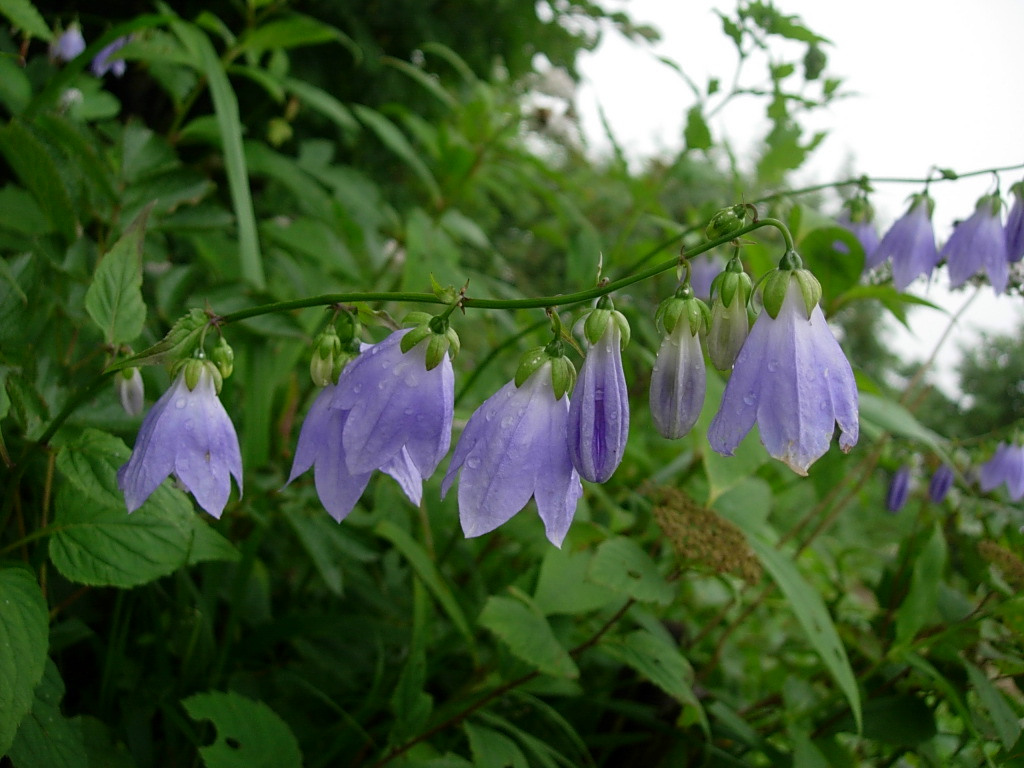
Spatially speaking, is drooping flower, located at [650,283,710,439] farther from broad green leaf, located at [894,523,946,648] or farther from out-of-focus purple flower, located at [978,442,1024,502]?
out-of-focus purple flower, located at [978,442,1024,502]

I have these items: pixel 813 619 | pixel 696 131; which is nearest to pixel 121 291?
pixel 813 619

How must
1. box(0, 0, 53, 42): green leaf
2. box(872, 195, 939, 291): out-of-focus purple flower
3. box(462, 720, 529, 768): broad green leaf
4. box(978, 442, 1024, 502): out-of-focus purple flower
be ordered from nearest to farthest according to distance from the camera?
box(462, 720, 529, 768): broad green leaf
box(0, 0, 53, 42): green leaf
box(872, 195, 939, 291): out-of-focus purple flower
box(978, 442, 1024, 502): out-of-focus purple flower

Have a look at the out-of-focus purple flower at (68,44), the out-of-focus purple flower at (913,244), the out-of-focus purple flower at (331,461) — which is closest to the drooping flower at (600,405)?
the out-of-focus purple flower at (331,461)

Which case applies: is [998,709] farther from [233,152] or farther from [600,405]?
[233,152]

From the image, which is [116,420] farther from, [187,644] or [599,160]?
[599,160]

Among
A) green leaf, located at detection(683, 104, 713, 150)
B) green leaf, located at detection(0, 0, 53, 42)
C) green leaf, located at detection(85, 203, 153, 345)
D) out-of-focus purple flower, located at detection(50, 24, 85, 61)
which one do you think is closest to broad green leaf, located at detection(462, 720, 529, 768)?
green leaf, located at detection(85, 203, 153, 345)

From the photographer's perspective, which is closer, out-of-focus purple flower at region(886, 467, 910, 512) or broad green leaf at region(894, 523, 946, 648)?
broad green leaf at region(894, 523, 946, 648)
